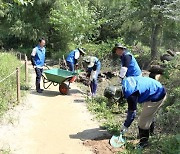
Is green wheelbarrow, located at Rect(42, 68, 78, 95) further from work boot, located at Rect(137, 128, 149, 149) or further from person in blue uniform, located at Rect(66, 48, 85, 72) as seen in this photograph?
work boot, located at Rect(137, 128, 149, 149)

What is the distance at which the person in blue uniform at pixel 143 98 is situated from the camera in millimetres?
6109

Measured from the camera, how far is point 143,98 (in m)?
6.33

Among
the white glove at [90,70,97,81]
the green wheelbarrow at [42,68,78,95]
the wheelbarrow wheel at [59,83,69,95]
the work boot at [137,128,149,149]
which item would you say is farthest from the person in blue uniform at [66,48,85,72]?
the work boot at [137,128,149,149]

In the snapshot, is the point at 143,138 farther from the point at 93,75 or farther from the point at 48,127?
the point at 93,75

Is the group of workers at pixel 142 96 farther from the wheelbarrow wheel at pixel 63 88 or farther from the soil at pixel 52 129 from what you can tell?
the wheelbarrow wheel at pixel 63 88

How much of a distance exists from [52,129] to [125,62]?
7.57ft

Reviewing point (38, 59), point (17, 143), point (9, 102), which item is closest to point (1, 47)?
point (38, 59)

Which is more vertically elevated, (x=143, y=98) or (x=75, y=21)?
(x=75, y=21)

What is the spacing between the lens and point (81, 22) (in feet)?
67.8

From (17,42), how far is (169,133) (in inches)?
767

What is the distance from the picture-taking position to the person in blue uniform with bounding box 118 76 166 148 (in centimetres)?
611

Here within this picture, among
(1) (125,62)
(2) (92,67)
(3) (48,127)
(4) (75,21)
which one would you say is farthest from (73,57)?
(4) (75,21)

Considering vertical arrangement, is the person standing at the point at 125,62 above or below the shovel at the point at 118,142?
above

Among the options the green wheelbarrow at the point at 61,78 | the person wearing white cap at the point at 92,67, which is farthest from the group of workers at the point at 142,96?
the green wheelbarrow at the point at 61,78
